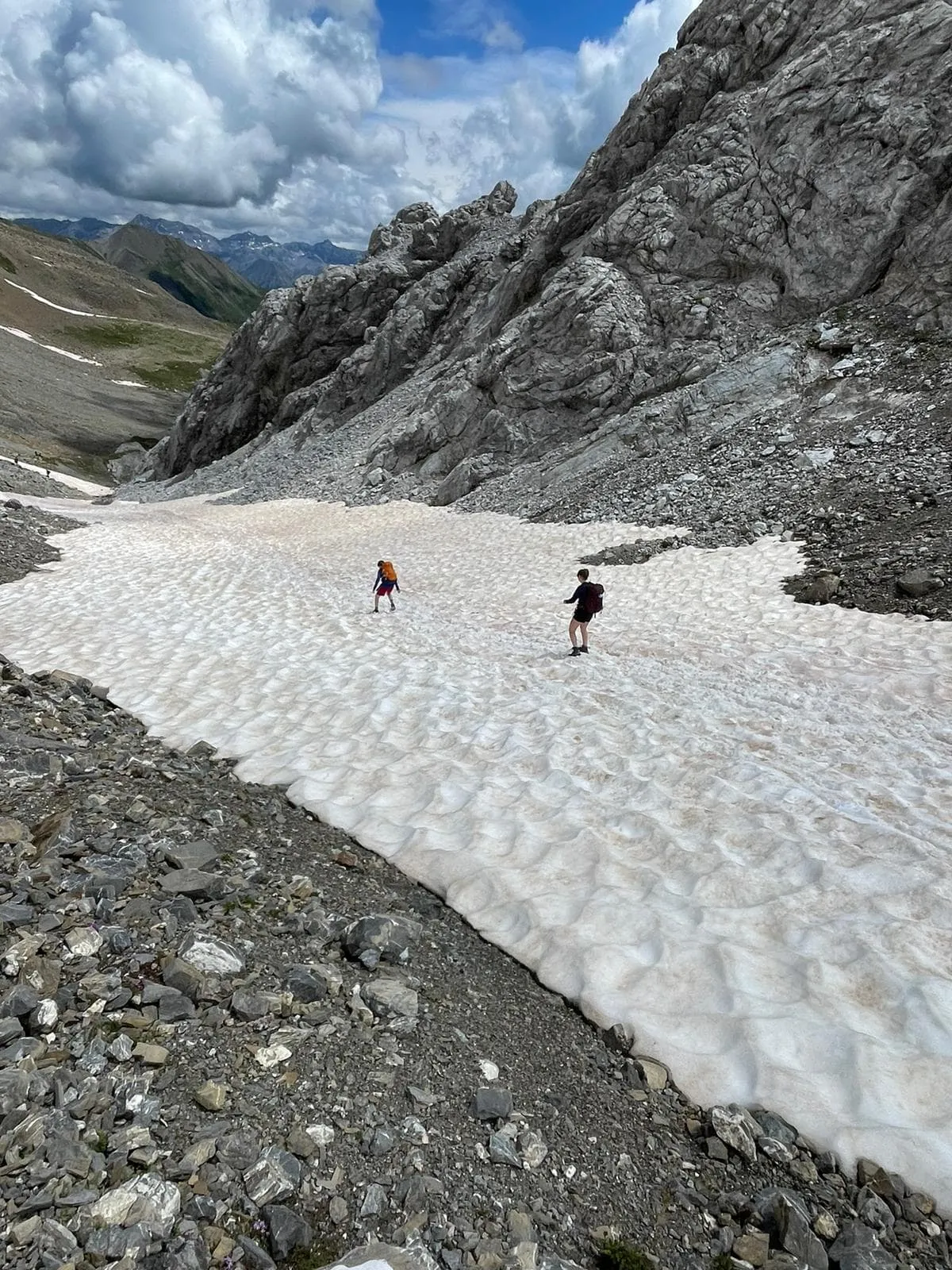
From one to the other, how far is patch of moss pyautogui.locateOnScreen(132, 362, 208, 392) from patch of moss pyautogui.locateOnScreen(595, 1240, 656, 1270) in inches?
6361

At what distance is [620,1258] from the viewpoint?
132 inches

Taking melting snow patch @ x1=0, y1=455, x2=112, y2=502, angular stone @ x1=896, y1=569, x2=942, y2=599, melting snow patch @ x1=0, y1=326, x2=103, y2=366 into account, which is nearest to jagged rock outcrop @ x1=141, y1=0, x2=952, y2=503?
angular stone @ x1=896, y1=569, x2=942, y2=599

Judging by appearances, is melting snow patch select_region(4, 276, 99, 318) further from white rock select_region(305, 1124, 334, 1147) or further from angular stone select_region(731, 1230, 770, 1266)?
angular stone select_region(731, 1230, 770, 1266)

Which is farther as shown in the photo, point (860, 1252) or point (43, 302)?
point (43, 302)

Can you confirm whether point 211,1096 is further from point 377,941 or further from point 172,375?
point 172,375

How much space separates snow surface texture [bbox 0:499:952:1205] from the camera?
15.9 feet

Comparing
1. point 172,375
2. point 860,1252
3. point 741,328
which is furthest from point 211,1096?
point 172,375

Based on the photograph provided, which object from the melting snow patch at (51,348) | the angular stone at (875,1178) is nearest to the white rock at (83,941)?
the angular stone at (875,1178)

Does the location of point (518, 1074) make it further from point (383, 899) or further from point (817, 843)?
point (817, 843)

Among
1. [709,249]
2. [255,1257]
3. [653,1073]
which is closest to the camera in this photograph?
[255,1257]

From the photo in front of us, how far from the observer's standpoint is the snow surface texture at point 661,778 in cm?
484

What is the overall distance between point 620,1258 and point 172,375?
183660 millimetres

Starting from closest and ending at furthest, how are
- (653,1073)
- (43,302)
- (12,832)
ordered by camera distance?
(653,1073) → (12,832) → (43,302)

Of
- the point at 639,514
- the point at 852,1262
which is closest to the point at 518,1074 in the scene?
the point at 852,1262
